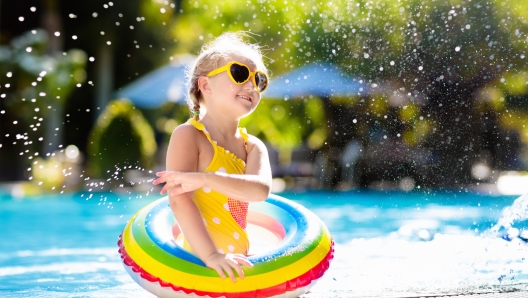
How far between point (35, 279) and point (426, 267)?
2585mm

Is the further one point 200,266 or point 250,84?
point 250,84

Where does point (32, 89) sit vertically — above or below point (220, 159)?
above

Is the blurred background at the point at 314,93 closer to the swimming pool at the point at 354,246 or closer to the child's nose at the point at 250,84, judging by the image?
the swimming pool at the point at 354,246

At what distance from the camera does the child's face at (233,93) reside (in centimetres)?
280

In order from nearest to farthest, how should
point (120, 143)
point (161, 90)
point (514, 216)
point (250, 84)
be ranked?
point (250, 84), point (514, 216), point (120, 143), point (161, 90)

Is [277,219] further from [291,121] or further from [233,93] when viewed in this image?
[291,121]

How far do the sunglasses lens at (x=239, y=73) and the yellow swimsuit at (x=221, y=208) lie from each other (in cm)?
23

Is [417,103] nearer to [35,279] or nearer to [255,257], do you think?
[35,279]

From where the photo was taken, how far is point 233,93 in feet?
9.18

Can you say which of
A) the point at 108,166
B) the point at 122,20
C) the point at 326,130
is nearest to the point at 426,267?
the point at 108,166

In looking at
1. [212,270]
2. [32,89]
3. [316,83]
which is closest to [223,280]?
[212,270]

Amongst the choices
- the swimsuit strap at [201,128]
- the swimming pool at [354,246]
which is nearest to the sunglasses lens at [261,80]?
the swimsuit strap at [201,128]

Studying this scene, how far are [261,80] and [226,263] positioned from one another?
0.77 meters

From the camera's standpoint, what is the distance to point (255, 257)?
8.66 ft
